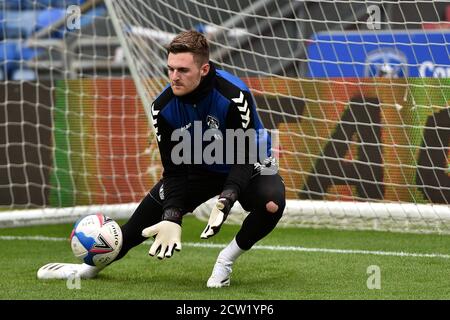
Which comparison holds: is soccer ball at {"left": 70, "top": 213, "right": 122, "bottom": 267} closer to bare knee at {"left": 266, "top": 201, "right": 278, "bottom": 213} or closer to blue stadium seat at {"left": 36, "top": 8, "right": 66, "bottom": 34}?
bare knee at {"left": 266, "top": 201, "right": 278, "bottom": 213}

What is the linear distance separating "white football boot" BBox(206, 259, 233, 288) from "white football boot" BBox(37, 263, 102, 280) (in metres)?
0.71

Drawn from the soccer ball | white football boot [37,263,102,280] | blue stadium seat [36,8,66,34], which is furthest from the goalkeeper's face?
blue stadium seat [36,8,66,34]

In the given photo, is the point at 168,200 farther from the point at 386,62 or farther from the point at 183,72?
the point at 386,62

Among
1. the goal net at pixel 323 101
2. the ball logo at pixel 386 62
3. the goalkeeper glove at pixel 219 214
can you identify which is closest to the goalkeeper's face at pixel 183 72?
the goalkeeper glove at pixel 219 214

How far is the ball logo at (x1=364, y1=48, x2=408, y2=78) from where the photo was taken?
7.71m

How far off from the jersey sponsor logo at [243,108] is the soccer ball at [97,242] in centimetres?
95

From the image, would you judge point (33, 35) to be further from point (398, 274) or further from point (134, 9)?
point (398, 274)

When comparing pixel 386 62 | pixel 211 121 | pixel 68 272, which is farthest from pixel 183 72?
pixel 386 62

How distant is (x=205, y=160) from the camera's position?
558cm

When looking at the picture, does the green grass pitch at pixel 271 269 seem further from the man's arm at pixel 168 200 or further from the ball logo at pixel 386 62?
the ball logo at pixel 386 62

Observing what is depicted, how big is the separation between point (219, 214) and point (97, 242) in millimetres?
868

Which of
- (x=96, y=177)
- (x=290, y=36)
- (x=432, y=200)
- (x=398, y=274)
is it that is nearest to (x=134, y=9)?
(x=290, y=36)

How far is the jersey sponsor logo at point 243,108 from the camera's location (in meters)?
5.35

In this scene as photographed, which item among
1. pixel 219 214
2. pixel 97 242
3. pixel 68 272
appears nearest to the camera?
pixel 219 214
